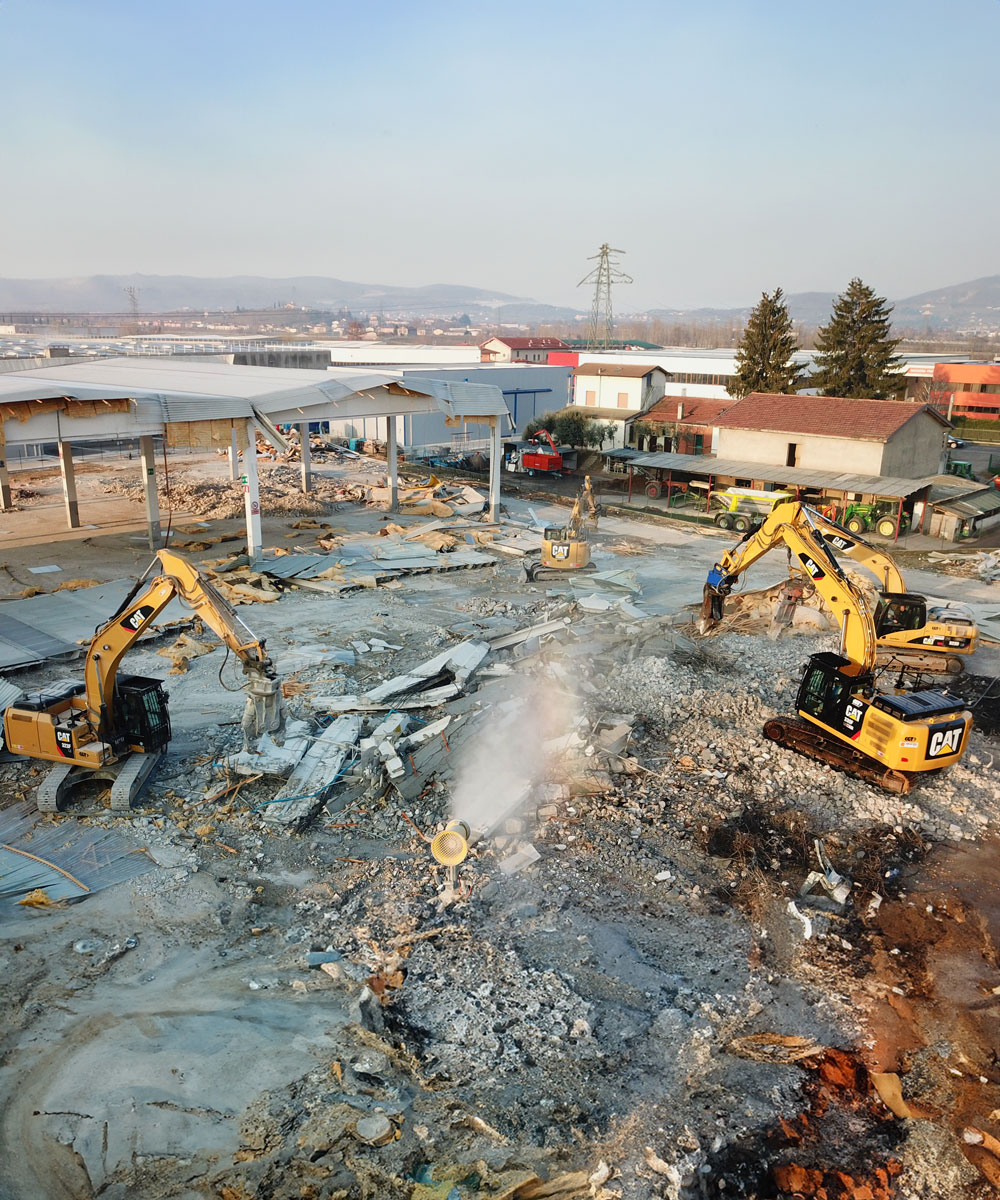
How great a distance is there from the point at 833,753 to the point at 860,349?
111 ft

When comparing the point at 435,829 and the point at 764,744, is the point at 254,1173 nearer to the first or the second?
the point at 435,829

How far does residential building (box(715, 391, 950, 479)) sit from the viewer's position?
31.5 metres

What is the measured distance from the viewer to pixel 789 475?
107 feet

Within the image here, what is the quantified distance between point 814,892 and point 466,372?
38505 millimetres

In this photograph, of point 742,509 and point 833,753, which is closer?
point 833,753

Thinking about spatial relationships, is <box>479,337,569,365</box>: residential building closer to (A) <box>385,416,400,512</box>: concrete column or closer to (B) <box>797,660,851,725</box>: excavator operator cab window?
(A) <box>385,416,400,512</box>: concrete column

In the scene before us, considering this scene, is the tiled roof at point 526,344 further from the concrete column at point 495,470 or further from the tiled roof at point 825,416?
the concrete column at point 495,470

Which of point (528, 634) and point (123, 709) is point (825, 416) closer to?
point (528, 634)

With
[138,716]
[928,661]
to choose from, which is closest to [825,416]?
[928,661]

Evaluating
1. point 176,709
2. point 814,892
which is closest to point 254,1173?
point 814,892

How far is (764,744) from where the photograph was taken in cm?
1486

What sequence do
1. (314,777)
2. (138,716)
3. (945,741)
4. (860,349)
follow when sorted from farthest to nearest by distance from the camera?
(860,349) < (945,741) < (138,716) < (314,777)

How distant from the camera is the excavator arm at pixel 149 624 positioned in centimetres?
1235

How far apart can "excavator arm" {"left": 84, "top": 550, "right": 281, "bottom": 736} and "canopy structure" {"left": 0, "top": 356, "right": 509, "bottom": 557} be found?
11.0 meters
